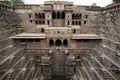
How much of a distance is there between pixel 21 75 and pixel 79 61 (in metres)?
9.29

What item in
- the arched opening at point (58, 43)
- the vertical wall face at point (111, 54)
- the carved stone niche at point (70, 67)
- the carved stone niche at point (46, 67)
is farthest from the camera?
the arched opening at point (58, 43)

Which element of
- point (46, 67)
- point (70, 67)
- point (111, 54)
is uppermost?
point (111, 54)

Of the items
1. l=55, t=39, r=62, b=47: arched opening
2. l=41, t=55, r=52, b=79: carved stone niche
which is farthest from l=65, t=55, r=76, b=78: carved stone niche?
l=55, t=39, r=62, b=47: arched opening

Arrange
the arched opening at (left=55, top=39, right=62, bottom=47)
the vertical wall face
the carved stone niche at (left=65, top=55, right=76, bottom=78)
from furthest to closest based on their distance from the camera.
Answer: the arched opening at (left=55, top=39, right=62, bottom=47) < the carved stone niche at (left=65, top=55, right=76, bottom=78) < the vertical wall face

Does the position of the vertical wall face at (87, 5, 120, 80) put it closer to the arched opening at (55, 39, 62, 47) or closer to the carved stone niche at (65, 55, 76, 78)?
the carved stone niche at (65, 55, 76, 78)

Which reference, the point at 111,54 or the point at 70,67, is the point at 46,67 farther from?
the point at 111,54

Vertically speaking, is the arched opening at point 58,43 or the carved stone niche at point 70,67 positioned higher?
the arched opening at point 58,43

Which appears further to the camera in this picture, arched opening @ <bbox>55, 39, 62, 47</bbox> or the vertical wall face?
arched opening @ <bbox>55, 39, 62, 47</bbox>

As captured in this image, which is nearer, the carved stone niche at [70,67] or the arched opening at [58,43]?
the carved stone niche at [70,67]

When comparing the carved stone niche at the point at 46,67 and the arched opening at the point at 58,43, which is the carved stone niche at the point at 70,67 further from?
the arched opening at the point at 58,43

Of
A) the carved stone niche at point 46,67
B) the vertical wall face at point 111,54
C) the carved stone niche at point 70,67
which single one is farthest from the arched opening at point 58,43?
the vertical wall face at point 111,54

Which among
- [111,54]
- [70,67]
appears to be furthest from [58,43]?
[111,54]

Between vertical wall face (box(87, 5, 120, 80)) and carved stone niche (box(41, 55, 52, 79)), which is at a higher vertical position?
vertical wall face (box(87, 5, 120, 80))

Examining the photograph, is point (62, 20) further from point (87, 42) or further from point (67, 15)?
point (87, 42)
